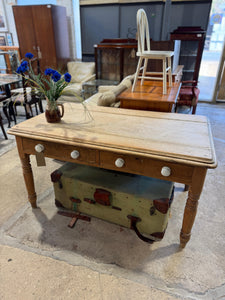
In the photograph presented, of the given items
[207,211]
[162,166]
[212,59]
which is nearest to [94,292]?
[162,166]

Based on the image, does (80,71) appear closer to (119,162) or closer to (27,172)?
(27,172)

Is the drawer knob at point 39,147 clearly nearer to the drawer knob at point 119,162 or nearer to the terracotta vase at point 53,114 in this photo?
the terracotta vase at point 53,114

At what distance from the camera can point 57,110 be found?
156cm

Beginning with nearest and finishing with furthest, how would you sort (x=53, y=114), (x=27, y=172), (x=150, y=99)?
1. (x=53, y=114)
2. (x=27, y=172)
3. (x=150, y=99)

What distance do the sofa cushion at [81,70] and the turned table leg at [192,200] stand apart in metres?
4.24

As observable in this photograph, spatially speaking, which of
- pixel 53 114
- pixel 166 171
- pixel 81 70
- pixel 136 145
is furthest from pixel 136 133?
pixel 81 70

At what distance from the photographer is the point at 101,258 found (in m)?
1.44

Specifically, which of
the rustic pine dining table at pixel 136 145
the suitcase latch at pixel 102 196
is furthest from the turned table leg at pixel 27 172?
the suitcase latch at pixel 102 196

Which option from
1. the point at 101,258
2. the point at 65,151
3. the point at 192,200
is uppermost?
the point at 65,151

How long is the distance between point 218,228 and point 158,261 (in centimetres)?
61

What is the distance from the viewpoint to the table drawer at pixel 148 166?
3.89ft

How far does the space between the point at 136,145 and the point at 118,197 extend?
19.9 inches

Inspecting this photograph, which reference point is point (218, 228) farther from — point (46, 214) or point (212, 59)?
point (212, 59)

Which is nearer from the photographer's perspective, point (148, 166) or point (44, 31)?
point (148, 166)
